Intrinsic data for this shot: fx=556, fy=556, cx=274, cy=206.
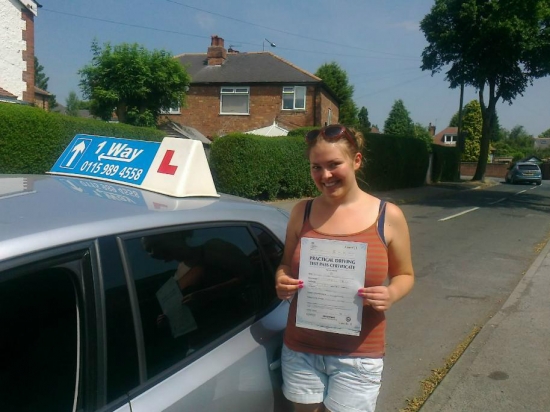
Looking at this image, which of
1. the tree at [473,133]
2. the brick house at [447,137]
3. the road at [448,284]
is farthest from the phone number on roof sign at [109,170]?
the brick house at [447,137]

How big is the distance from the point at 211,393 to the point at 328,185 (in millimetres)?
919

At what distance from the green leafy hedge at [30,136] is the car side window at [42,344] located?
11156 millimetres

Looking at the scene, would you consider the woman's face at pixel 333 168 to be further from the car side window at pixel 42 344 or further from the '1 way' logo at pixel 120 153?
the car side window at pixel 42 344

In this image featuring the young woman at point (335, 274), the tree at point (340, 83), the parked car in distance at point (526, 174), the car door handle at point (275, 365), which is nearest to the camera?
the young woman at point (335, 274)

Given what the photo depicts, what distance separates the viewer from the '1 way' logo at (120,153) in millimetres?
2684

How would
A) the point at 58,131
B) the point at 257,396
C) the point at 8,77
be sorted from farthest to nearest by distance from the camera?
1. the point at 8,77
2. the point at 58,131
3. the point at 257,396

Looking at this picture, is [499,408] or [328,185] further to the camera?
[499,408]

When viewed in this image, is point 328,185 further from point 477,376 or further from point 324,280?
point 477,376

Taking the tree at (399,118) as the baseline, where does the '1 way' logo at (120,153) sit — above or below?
below

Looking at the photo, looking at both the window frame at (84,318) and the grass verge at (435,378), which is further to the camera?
the grass verge at (435,378)

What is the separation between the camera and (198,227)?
2154 millimetres

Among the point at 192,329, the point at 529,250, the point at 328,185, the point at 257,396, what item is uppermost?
the point at 328,185

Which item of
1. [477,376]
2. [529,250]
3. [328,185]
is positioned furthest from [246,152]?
[328,185]

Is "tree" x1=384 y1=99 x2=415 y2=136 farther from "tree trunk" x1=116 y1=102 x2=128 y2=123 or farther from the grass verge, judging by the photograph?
the grass verge
